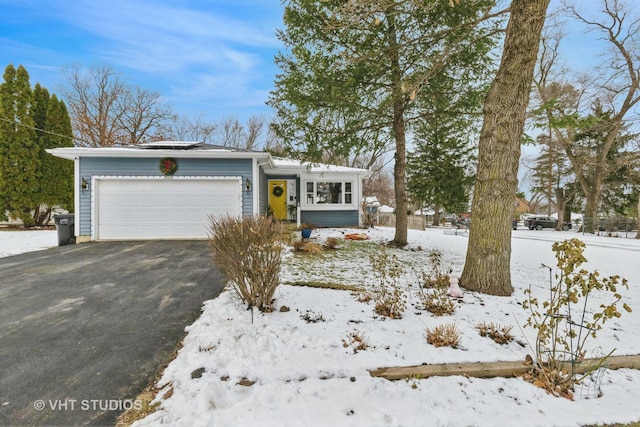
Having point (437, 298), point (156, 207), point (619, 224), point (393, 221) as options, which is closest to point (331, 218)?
point (156, 207)

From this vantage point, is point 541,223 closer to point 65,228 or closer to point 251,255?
point 251,255

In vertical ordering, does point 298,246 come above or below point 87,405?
above

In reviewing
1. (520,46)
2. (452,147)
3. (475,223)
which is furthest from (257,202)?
(520,46)

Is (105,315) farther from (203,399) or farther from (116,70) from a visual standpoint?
(116,70)

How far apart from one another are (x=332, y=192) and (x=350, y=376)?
37.0ft

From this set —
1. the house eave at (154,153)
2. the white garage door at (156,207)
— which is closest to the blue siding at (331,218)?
the white garage door at (156,207)

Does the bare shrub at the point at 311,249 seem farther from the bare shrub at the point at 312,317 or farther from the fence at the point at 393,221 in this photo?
the fence at the point at 393,221

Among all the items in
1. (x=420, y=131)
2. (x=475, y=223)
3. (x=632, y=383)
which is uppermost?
(x=420, y=131)

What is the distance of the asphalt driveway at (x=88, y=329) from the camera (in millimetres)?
2008

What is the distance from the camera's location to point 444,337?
9.05 ft

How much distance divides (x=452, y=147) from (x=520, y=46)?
4.76 m

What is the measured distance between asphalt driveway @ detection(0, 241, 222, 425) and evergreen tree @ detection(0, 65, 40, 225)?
9847 millimetres

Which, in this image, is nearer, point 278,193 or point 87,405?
point 87,405

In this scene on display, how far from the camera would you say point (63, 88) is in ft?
69.8
